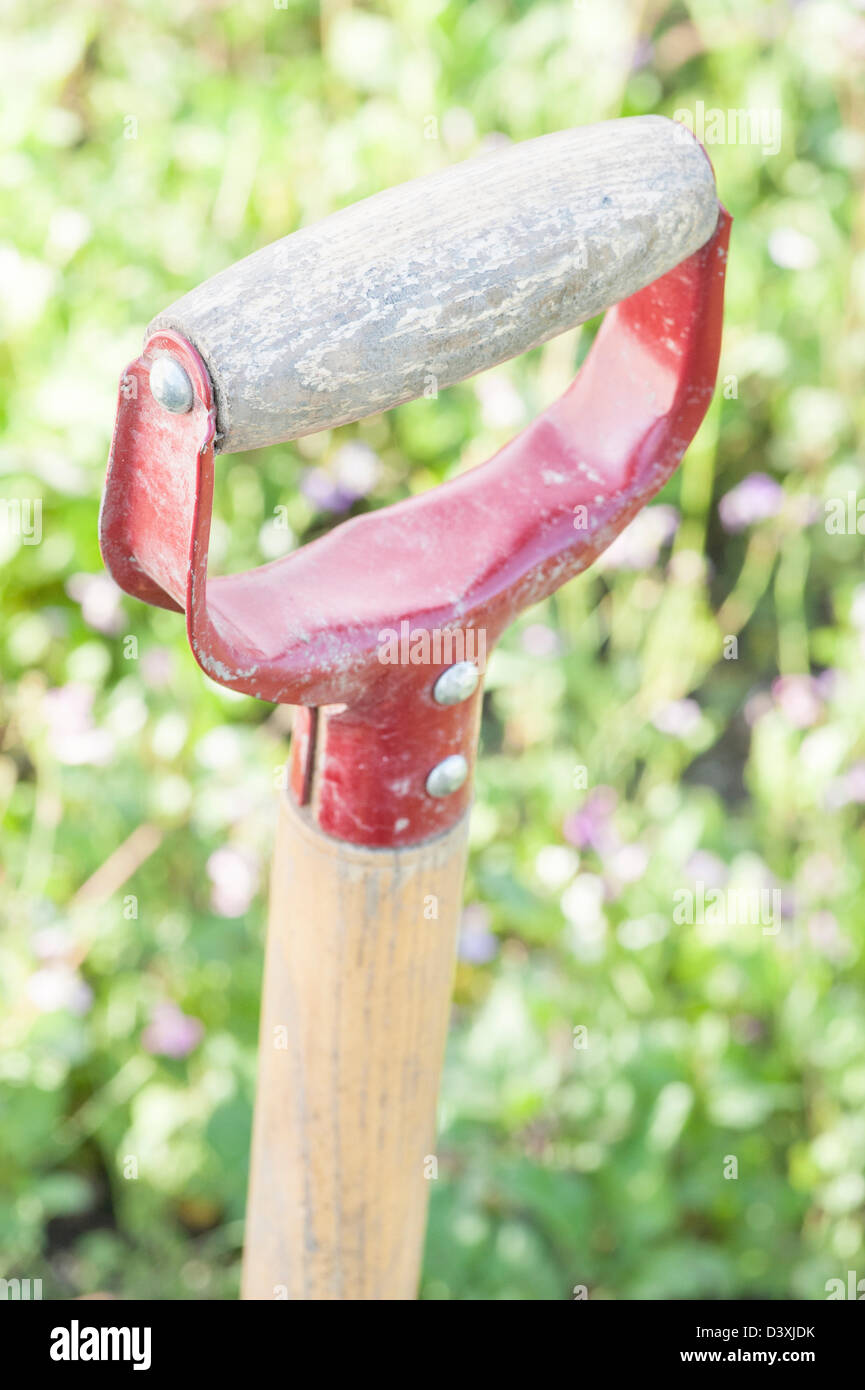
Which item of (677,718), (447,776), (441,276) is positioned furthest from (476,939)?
(441,276)

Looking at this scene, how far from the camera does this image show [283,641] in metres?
0.74

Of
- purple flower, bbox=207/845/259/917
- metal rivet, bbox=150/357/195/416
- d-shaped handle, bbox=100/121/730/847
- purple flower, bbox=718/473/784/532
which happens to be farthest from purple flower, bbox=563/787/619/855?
metal rivet, bbox=150/357/195/416

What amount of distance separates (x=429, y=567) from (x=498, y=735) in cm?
139

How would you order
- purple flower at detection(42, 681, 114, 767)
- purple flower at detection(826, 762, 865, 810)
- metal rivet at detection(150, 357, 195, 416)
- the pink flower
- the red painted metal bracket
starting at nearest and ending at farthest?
metal rivet at detection(150, 357, 195, 416) → the red painted metal bracket → the pink flower → purple flower at detection(42, 681, 114, 767) → purple flower at detection(826, 762, 865, 810)

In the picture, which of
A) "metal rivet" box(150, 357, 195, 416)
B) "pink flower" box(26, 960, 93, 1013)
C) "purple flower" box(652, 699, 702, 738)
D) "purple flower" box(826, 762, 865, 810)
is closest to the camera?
"metal rivet" box(150, 357, 195, 416)

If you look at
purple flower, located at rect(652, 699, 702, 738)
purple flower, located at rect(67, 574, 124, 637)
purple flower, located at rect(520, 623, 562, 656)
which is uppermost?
purple flower, located at rect(67, 574, 124, 637)

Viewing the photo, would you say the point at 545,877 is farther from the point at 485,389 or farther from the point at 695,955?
the point at 485,389

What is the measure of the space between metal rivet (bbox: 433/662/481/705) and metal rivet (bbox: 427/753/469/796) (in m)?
0.05

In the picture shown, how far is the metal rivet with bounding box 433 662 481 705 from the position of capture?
801mm

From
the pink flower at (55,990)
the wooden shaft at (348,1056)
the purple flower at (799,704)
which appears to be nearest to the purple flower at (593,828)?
the purple flower at (799,704)

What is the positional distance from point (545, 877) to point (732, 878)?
24 cm

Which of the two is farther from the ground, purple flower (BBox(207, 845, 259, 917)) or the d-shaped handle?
the d-shaped handle

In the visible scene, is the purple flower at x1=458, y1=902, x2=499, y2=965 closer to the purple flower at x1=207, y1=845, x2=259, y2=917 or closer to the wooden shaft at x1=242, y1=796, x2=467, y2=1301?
the purple flower at x1=207, y1=845, x2=259, y2=917

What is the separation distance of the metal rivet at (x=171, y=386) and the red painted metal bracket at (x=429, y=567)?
63 mm
